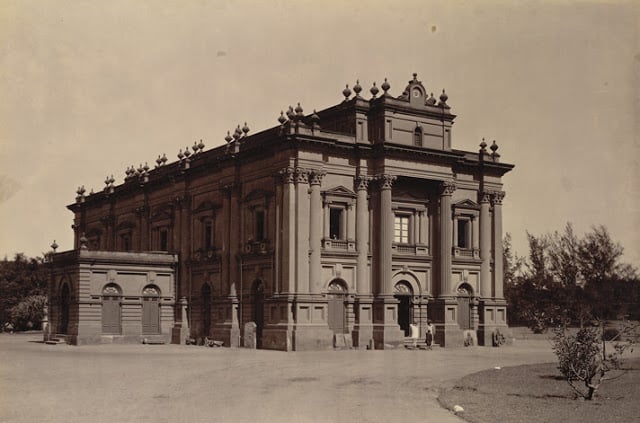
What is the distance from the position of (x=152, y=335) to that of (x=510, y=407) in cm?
3396

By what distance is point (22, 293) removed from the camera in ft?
245

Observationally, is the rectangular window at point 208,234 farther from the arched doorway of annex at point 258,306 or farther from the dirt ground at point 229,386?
the dirt ground at point 229,386

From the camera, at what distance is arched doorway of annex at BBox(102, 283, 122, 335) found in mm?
46562

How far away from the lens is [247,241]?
4391cm

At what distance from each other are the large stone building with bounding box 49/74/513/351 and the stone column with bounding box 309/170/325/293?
68 millimetres

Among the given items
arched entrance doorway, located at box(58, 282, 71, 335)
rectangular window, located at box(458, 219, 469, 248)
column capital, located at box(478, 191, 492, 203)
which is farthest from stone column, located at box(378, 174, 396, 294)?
arched entrance doorway, located at box(58, 282, 71, 335)

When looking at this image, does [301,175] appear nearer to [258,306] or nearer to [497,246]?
[258,306]

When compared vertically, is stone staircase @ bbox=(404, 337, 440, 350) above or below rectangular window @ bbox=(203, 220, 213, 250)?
below

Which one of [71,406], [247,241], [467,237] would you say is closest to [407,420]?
[71,406]

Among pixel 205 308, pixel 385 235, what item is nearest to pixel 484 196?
pixel 385 235

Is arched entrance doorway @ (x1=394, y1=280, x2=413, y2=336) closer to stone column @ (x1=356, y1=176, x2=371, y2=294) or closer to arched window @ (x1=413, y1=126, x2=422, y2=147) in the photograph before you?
stone column @ (x1=356, y1=176, x2=371, y2=294)

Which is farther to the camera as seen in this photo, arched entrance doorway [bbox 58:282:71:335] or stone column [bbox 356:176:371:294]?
arched entrance doorway [bbox 58:282:71:335]

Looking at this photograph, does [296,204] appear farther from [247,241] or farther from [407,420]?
[407,420]

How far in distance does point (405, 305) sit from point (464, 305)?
4.04 metres
